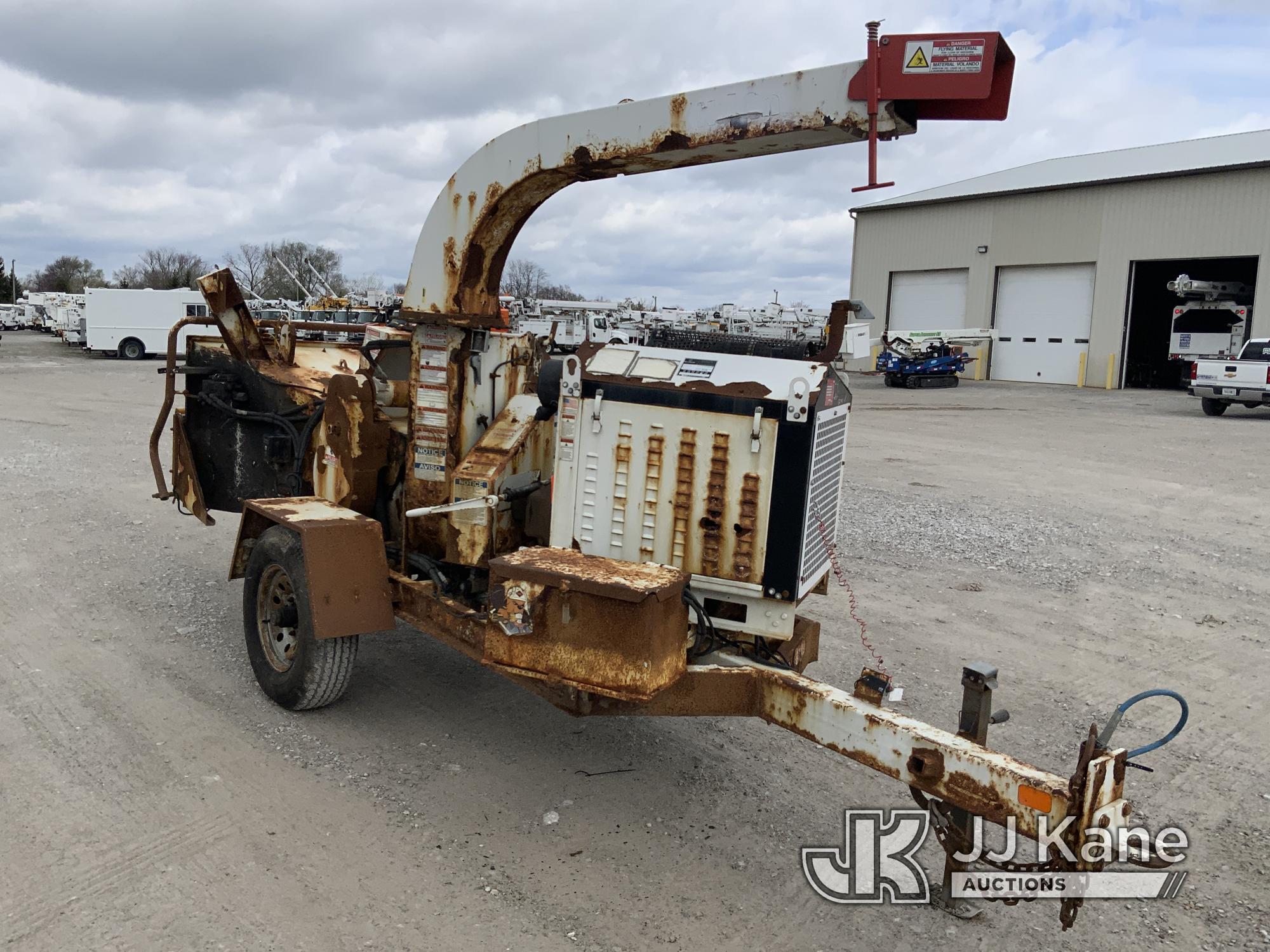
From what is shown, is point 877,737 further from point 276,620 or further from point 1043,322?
point 1043,322

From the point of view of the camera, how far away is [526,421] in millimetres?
4824

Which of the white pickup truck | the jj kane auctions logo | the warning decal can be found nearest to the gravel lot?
the jj kane auctions logo

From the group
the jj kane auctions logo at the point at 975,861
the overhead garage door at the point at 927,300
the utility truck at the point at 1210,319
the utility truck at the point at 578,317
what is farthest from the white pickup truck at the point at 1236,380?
the jj kane auctions logo at the point at 975,861

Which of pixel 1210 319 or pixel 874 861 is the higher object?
pixel 1210 319

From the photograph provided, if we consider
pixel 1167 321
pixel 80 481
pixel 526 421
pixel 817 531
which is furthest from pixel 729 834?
pixel 1167 321

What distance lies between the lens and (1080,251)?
30531 millimetres

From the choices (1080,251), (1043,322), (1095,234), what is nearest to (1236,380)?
(1095,234)

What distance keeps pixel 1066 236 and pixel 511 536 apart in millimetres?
30676

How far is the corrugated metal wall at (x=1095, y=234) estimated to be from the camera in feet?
88.9

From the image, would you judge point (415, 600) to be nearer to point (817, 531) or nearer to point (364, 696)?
point (364, 696)

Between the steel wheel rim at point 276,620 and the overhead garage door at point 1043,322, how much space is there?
30.4m

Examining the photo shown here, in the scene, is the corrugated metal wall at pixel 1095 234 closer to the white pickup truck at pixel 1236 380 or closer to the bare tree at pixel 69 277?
the white pickup truck at pixel 1236 380

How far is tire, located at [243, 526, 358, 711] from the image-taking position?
15.4 ft

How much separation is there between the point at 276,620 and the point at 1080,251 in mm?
30981
